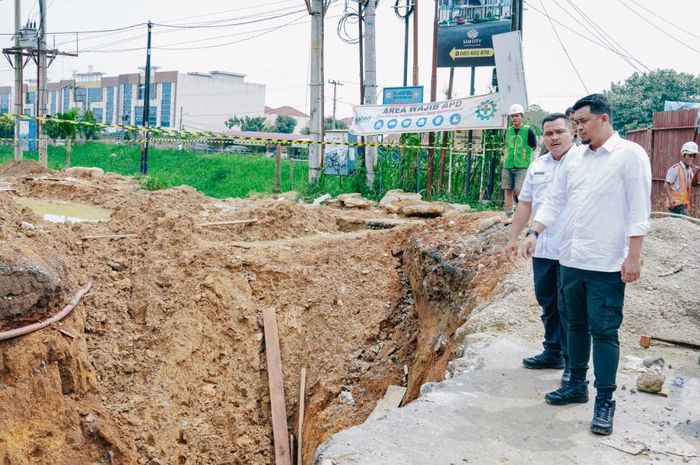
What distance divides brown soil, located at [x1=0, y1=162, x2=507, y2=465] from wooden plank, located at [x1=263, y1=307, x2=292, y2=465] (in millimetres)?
127

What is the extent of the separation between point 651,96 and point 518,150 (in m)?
24.3

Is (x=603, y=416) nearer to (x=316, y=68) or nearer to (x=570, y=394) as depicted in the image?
(x=570, y=394)

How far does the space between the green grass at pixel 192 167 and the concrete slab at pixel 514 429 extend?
13.7 metres

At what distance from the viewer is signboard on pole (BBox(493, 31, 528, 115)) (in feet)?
45.3

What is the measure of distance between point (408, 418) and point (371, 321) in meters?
5.27

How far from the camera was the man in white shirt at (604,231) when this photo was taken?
163 inches

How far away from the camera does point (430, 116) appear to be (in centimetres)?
1559

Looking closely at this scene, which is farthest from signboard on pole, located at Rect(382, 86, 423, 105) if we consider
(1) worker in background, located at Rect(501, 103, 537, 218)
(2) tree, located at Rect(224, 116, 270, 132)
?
(2) tree, located at Rect(224, 116, 270, 132)

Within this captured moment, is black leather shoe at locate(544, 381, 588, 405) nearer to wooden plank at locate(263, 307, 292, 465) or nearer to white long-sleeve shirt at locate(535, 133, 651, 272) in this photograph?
white long-sleeve shirt at locate(535, 133, 651, 272)

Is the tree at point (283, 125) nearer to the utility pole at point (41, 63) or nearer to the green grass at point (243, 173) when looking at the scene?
the green grass at point (243, 173)

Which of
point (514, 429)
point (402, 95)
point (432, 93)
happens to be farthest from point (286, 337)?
point (432, 93)

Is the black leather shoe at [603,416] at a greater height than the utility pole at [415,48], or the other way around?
the utility pole at [415,48]

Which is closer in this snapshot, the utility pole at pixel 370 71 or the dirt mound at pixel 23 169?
the utility pole at pixel 370 71

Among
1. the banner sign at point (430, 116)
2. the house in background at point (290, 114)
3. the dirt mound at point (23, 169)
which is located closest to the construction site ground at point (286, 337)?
the banner sign at point (430, 116)
